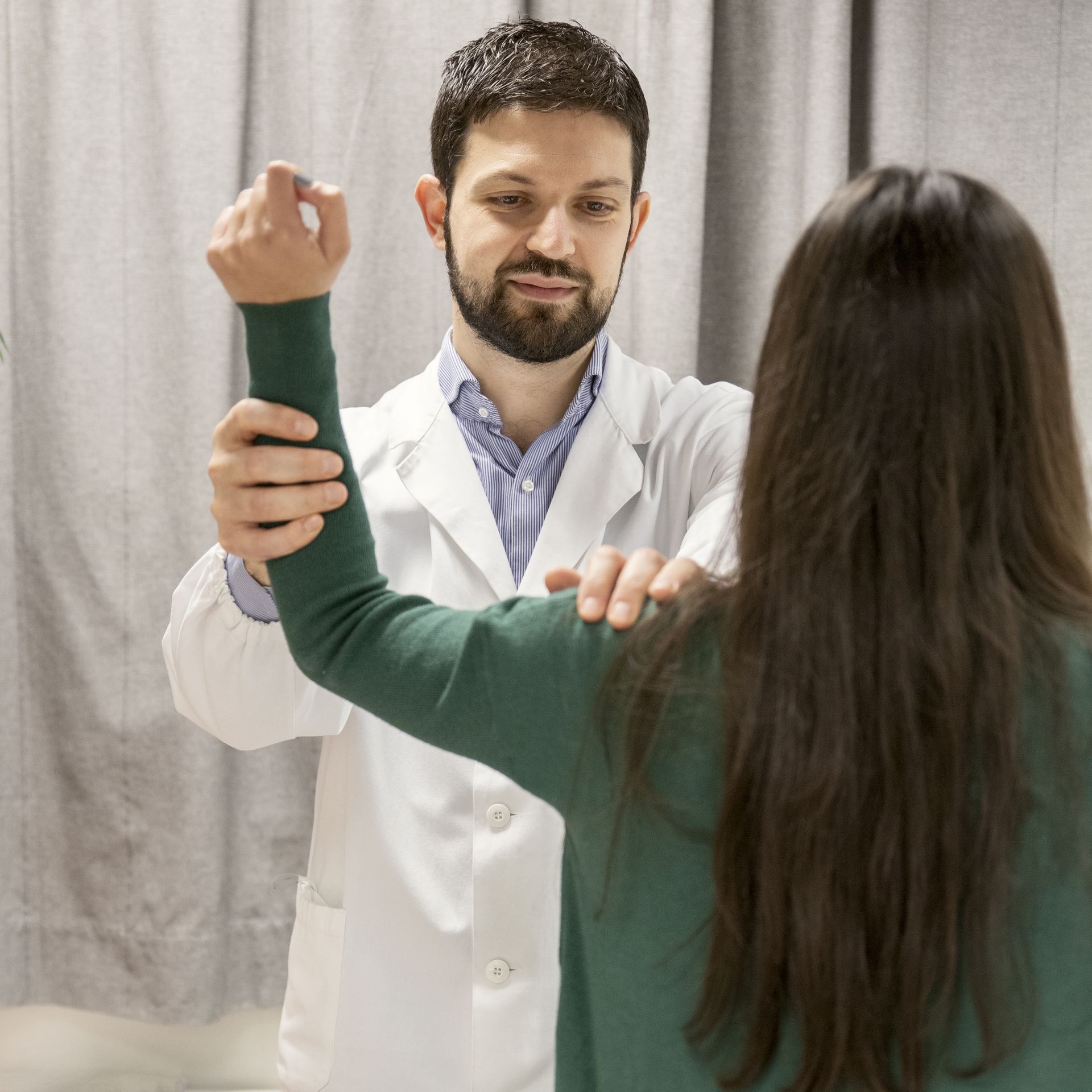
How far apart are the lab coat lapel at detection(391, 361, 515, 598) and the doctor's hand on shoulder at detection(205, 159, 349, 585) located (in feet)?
1.50

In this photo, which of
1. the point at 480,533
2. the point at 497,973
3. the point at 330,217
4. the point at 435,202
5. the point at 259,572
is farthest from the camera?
the point at 435,202

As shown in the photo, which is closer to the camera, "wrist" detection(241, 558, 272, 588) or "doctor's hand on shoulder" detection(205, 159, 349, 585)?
"doctor's hand on shoulder" detection(205, 159, 349, 585)

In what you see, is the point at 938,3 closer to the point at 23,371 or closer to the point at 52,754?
the point at 23,371

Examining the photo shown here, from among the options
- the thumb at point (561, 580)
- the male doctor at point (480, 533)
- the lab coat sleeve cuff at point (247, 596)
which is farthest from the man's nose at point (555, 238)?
the thumb at point (561, 580)

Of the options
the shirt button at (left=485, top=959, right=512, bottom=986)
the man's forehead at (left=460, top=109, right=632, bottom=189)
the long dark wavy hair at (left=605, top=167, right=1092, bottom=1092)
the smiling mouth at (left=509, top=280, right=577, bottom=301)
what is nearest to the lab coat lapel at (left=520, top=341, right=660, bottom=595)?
the smiling mouth at (left=509, top=280, right=577, bottom=301)

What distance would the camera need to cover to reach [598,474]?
132 centimetres

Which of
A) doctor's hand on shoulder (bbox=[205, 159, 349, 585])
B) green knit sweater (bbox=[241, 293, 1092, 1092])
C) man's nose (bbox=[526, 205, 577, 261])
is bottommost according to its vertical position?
green knit sweater (bbox=[241, 293, 1092, 1092])

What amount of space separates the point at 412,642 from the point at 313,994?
69 centimetres

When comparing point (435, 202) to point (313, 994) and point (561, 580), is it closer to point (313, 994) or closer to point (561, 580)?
point (561, 580)

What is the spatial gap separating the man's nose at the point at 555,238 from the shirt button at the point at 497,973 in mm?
766

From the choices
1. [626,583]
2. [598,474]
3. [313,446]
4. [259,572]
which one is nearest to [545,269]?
[598,474]

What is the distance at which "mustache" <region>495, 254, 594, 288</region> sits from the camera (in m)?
1.30

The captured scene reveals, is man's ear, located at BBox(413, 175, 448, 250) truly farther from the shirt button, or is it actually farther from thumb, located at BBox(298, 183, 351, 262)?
the shirt button

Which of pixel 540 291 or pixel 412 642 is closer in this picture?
pixel 412 642
